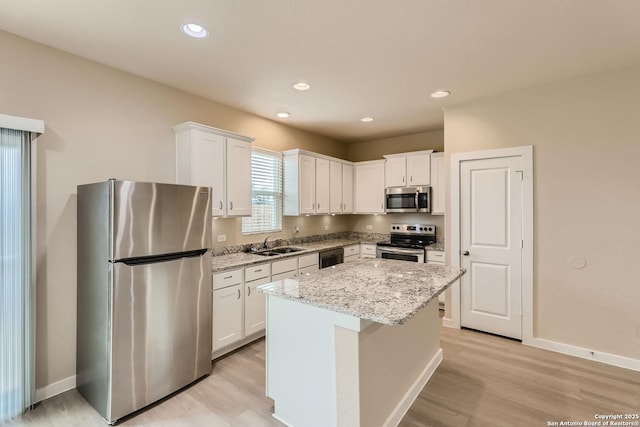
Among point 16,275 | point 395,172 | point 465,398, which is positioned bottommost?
point 465,398

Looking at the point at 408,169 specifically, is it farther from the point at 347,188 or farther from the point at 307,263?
the point at 307,263

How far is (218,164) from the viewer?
3.34 m

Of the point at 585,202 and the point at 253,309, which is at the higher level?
the point at 585,202

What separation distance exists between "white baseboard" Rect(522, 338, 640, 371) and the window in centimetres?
349

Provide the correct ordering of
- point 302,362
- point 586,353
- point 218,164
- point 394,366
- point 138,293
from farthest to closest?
point 218,164, point 586,353, point 138,293, point 394,366, point 302,362

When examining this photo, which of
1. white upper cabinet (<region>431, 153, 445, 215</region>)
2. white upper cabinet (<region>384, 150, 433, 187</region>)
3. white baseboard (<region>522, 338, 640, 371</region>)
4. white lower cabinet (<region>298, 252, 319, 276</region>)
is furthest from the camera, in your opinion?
white upper cabinet (<region>384, 150, 433, 187</region>)

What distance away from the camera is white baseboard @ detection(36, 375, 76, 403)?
2322mm

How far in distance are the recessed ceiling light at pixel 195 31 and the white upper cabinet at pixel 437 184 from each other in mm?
3662

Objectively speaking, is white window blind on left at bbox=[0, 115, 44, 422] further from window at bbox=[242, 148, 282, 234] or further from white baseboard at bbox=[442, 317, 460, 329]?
white baseboard at bbox=[442, 317, 460, 329]

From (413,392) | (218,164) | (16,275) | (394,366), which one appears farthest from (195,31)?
(413,392)

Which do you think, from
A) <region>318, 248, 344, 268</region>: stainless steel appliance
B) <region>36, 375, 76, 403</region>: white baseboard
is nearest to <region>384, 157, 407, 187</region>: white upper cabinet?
<region>318, 248, 344, 268</region>: stainless steel appliance

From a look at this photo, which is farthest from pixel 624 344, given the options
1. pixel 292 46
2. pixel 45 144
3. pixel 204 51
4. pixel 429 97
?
pixel 45 144

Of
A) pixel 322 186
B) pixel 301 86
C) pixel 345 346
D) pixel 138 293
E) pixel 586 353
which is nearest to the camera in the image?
pixel 345 346

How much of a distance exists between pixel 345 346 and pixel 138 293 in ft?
5.30
